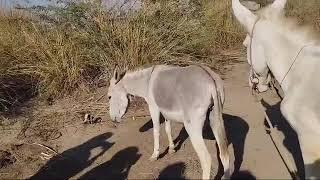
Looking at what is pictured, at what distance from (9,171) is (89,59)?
143 inches

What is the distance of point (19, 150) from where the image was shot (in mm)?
6875

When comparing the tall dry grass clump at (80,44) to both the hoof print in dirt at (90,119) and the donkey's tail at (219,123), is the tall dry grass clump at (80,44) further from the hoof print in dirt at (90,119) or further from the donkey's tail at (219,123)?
the donkey's tail at (219,123)

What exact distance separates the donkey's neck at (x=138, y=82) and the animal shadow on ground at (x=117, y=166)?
869mm

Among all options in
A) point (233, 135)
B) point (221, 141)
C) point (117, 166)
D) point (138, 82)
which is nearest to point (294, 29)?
point (221, 141)

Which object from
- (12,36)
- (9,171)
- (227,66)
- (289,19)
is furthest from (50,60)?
(289,19)

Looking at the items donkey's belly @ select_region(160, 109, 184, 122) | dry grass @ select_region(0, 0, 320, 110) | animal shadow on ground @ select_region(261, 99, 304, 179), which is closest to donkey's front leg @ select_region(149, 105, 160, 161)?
donkey's belly @ select_region(160, 109, 184, 122)

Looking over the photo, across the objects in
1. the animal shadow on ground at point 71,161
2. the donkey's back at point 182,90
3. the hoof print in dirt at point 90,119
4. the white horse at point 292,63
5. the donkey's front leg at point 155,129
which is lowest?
the hoof print in dirt at point 90,119

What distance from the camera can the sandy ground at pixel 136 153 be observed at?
236 inches

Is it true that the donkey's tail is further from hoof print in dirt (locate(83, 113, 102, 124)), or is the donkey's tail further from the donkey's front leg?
hoof print in dirt (locate(83, 113, 102, 124))

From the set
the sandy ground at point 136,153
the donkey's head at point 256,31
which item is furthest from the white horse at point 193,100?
the sandy ground at point 136,153

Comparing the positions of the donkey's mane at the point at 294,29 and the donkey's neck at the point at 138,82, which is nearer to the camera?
the donkey's mane at the point at 294,29

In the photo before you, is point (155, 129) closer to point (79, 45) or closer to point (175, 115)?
point (175, 115)

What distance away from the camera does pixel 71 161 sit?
6508 mm

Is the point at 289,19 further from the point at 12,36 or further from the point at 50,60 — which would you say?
the point at 12,36
